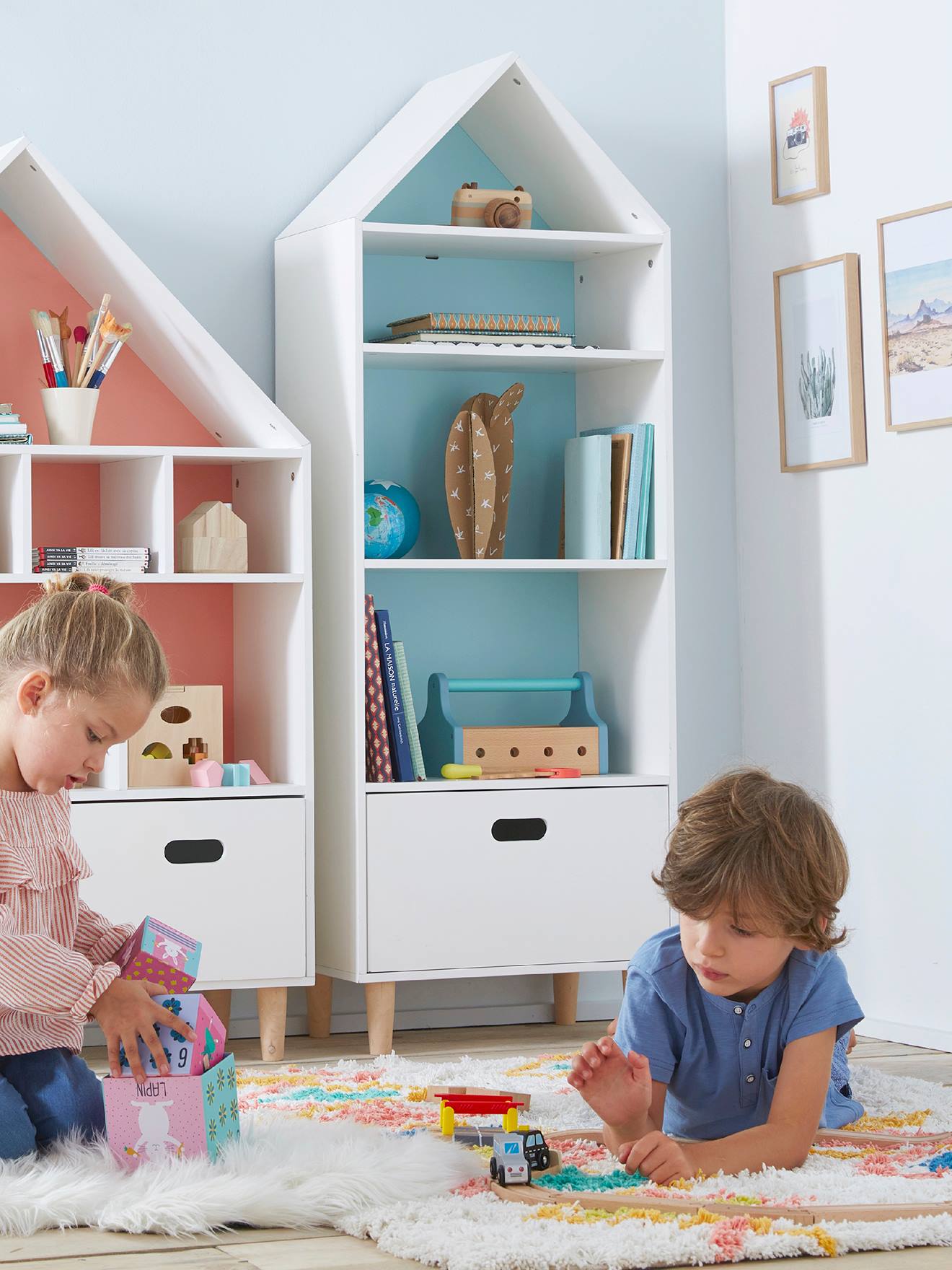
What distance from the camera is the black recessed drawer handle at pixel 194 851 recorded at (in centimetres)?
262

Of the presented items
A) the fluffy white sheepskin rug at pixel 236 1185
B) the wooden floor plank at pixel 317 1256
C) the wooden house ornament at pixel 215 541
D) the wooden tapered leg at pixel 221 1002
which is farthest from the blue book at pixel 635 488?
the wooden floor plank at pixel 317 1256

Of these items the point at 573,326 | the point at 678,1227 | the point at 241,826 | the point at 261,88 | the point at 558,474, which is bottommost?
the point at 678,1227

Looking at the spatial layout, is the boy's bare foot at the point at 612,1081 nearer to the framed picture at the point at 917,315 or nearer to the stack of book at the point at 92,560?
the stack of book at the point at 92,560

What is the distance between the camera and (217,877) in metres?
2.59

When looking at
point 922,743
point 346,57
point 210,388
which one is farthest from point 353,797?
point 346,57

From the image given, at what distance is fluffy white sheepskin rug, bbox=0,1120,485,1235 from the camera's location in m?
1.57

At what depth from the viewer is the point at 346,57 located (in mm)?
3047

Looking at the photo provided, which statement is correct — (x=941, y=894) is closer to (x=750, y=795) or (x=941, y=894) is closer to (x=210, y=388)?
(x=750, y=795)

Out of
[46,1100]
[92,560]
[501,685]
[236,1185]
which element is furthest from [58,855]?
[501,685]

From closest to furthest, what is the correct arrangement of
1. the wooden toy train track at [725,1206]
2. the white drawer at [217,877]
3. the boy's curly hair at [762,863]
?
the wooden toy train track at [725,1206]
the boy's curly hair at [762,863]
the white drawer at [217,877]

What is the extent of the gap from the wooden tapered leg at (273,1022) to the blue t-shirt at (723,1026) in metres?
→ 0.93

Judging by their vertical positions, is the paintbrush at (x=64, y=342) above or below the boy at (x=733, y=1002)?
above

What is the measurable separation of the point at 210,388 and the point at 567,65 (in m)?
0.98

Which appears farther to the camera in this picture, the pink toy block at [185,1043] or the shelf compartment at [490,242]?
the shelf compartment at [490,242]
